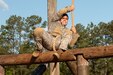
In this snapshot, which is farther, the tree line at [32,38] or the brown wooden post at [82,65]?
the tree line at [32,38]

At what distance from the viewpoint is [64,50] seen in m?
6.54

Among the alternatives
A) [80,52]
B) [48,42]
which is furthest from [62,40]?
[80,52]

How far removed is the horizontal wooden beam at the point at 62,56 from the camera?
5891 millimetres

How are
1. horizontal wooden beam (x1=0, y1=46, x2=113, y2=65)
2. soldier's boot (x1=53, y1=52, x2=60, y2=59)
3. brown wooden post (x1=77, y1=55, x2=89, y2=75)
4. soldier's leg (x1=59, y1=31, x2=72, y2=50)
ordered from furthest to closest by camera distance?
soldier's leg (x1=59, y1=31, x2=72, y2=50)
soldier's boot (x1=53, y1=52, x2=60, y2=59)
brown wooden post (x1=77, y1=55, x2=89, y2=75)
horizontal wooden beam (x1=0, y1=46, x2=113, y2=65)

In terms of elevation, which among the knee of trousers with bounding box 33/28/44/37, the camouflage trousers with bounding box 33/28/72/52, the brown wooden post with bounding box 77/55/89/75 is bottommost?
the brown wooden post with bounding box 77/55/89/75

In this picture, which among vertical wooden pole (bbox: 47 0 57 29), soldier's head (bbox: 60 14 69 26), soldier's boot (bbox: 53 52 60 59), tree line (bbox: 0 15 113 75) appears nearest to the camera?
soldier's boot (bbox: 53 52 60 59)

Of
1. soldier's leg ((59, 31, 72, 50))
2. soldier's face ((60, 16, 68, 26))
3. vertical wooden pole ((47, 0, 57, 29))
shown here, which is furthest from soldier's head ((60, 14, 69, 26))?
vertical wooden pole ((47, 0, 57, 29))

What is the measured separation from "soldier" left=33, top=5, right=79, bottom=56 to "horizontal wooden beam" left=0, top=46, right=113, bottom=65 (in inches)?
6.9

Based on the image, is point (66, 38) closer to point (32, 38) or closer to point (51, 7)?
point (51, 7)

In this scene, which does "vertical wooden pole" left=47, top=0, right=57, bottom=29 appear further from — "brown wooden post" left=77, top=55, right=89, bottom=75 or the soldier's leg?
"brown wooden post" left=77, top=55, right=89, bottom=75

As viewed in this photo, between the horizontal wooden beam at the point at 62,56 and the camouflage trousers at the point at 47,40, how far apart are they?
0.55 feet

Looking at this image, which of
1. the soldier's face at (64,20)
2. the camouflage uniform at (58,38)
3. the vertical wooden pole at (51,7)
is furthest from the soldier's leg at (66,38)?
the vertical wooden pole at (51,7)

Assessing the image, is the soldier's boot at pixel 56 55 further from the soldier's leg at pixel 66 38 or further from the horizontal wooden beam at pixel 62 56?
the soldier's leg at pixel 66 38

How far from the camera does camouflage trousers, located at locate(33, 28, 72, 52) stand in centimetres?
653
